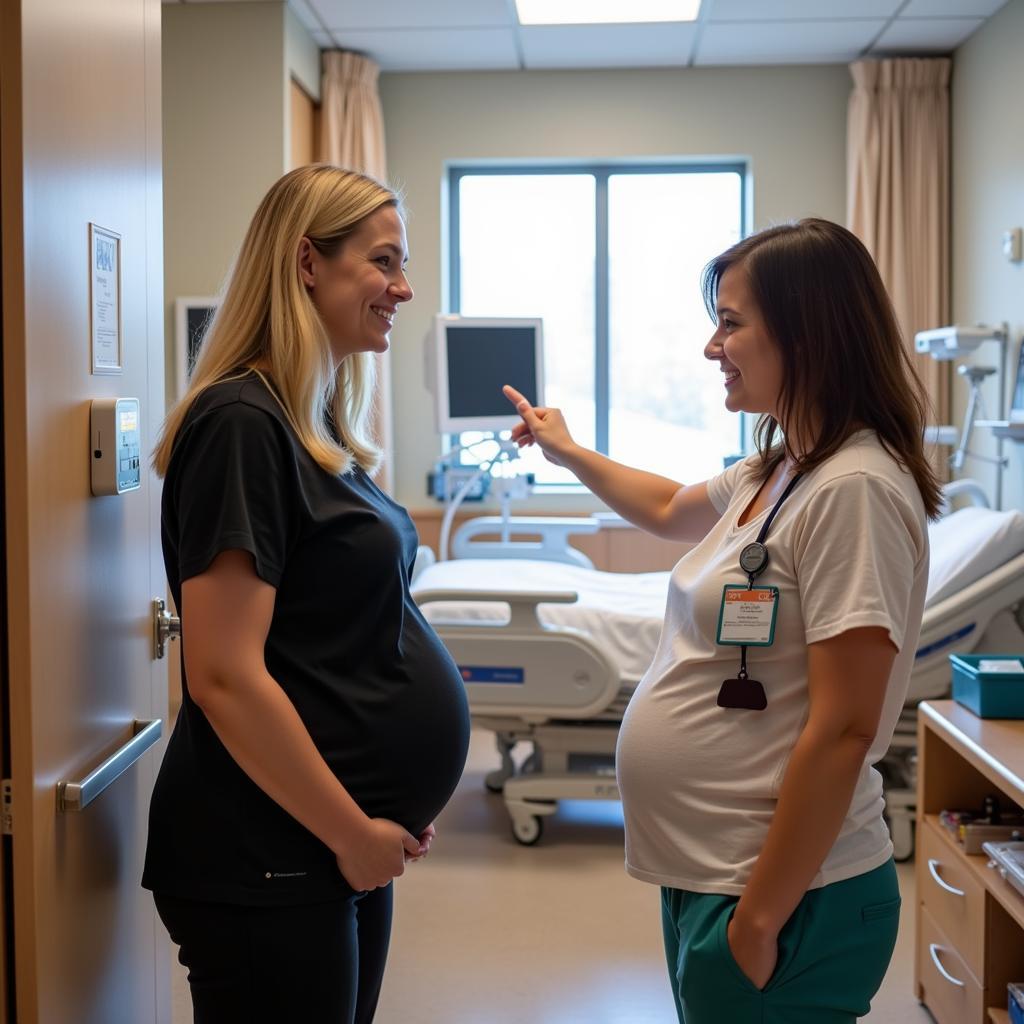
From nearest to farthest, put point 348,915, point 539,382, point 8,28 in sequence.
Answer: point 8,28 < point 348,915 < point 539,382

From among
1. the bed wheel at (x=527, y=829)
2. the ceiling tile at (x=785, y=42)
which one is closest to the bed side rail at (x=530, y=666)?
the bed wheel at (x=527, y=829)

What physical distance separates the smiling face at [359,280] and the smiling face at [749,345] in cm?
41

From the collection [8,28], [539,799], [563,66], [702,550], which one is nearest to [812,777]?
[702,550]

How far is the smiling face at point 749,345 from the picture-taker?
4.51ft

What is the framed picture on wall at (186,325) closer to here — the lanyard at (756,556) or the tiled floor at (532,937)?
the tiled floor at (532,937)

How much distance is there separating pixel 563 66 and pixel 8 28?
4490 mm

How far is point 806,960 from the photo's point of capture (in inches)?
50.5

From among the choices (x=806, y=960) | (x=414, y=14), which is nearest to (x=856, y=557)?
(x=806, y=960)

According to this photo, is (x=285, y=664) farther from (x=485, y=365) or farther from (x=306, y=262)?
(x=485, y=365)

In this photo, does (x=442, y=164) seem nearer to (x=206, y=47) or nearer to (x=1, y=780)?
(x=206, y=47)

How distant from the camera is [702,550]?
4.81 ft

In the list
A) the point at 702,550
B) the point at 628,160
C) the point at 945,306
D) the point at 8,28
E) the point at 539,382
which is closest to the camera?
the point at 8,28

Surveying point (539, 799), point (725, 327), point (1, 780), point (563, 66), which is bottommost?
point (539, 799)

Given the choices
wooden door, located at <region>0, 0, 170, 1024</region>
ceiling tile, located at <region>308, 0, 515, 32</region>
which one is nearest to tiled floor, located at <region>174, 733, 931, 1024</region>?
wooden door, located at <region>0, 0, 170, 1024</region>
